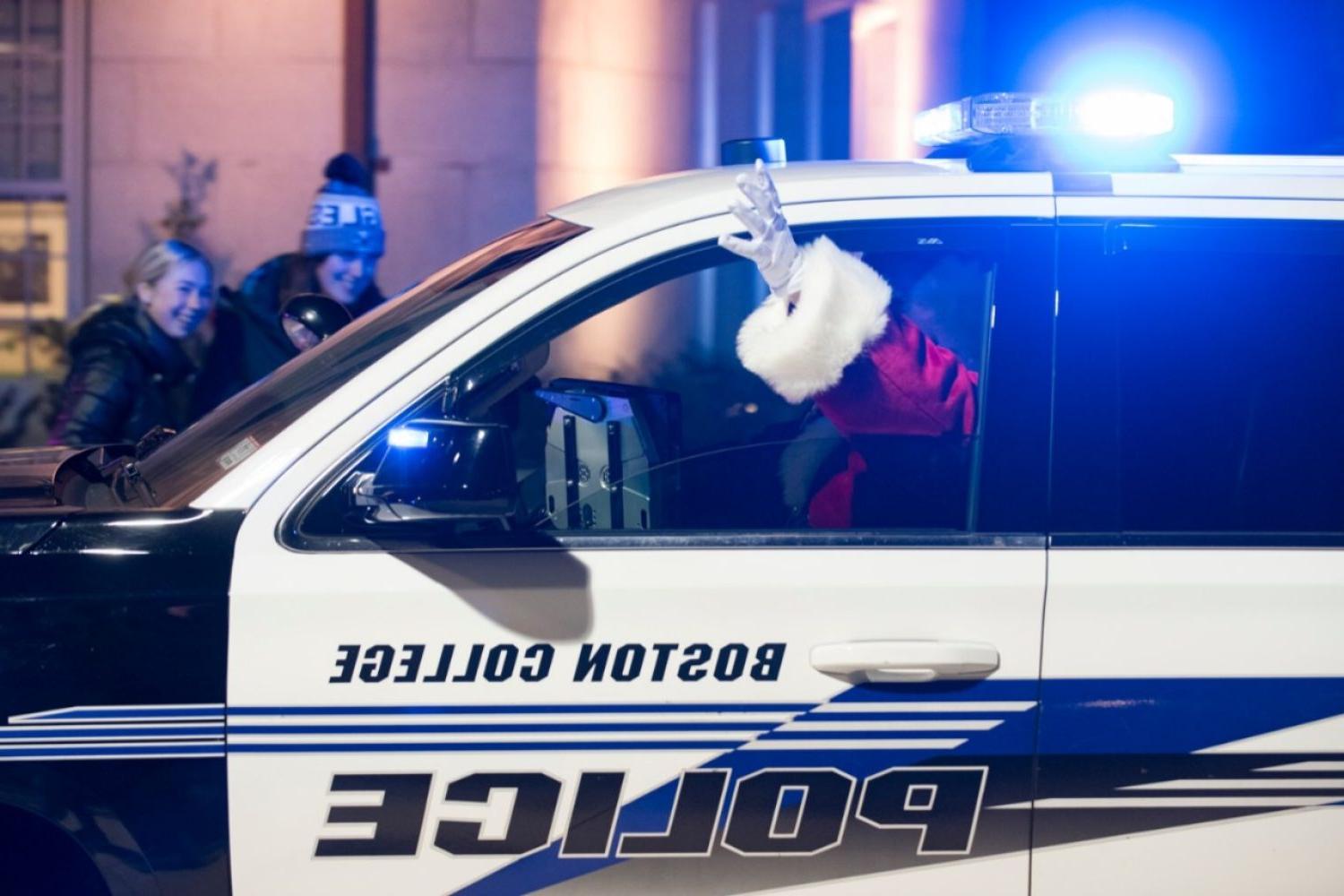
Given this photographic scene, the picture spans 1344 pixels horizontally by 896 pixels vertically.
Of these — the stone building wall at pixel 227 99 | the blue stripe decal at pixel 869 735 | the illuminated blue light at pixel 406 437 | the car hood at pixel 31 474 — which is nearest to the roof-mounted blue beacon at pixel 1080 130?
the blue stripe decal at pixel 869 735

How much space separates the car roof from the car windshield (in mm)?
168

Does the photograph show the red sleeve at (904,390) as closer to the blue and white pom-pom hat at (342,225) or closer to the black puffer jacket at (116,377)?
the black puffer jacket at (116,377)

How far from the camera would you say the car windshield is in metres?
2.78

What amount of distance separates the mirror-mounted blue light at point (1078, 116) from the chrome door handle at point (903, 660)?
88 cm

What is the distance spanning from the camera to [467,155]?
28.7ft

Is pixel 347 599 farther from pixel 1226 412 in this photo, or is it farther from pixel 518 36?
pixel 518 36

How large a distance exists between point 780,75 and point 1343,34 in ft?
11.3

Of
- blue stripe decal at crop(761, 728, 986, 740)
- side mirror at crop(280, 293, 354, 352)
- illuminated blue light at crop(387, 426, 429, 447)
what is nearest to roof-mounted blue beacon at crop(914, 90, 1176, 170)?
blue stripe decal at crop(761, 728, 986, 740)

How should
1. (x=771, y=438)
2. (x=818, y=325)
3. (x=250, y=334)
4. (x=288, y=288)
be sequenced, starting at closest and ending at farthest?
(x=818, y=325), (x=771, y=438), (x=250, y=334), (x=288, y=288)

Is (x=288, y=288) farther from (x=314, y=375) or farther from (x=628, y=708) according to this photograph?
(x=628, y=708)

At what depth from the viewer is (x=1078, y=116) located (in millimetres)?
2873

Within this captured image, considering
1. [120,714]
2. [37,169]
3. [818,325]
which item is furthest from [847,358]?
[37,169]

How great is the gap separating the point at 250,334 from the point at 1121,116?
136 inches

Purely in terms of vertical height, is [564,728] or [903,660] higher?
[903,660]
